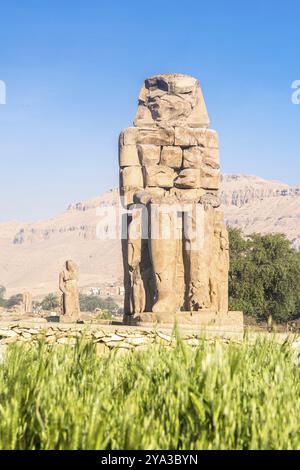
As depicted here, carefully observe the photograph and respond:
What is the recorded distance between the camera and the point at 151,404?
5.81 meters

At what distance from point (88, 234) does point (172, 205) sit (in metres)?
117

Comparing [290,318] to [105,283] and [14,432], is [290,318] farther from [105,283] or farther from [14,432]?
[105,283]

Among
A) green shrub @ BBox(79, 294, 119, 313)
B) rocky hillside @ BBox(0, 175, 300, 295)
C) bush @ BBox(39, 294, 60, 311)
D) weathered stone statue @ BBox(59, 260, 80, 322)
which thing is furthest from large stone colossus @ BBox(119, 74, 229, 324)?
rocky hillside @ BBox(0, 175, 300, 295)

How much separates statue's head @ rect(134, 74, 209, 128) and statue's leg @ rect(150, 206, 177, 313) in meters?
2.38

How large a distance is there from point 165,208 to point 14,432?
10166 millimetres

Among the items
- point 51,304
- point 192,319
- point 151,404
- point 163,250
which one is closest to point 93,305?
point 51,304

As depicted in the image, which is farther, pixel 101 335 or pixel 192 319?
pixel 192 319

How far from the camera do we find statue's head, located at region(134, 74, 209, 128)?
16.2 meters

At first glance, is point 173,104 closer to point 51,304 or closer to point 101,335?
point 101,335

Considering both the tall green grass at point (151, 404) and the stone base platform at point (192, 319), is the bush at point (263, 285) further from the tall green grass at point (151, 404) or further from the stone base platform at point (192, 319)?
the tall green grass at point (151, 404)

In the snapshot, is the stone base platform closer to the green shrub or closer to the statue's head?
the statue's head
